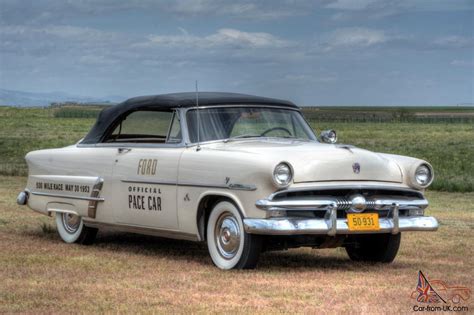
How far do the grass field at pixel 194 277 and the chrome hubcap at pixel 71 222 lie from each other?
0.69 ft

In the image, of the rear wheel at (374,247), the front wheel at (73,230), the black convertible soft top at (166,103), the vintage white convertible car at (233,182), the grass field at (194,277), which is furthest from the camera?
the front wheel at (73,230)

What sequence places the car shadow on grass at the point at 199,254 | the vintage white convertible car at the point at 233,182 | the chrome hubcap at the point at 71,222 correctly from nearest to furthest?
the vintage white convertible car at the point at 233,182, the car shadow on grass at the point at 199,254, the chrome hubcap at the point at 71,222

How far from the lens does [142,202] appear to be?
32.1 feet

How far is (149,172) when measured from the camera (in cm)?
969

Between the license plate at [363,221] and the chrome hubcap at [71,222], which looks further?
the chrome hubcap at [71,222]

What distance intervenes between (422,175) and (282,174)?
5.44 ft

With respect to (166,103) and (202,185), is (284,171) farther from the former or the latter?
(166,103)

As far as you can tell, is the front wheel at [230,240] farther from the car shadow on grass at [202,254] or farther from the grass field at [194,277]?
the car shadow on grass at [202,254]

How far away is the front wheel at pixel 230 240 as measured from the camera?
8.59m

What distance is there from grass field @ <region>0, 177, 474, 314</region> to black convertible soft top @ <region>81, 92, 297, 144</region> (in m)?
1.38

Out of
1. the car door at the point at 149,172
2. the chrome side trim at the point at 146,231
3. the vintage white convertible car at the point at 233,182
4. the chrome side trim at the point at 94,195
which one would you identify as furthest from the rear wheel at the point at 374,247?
the chrome side trim at the point at 94,195

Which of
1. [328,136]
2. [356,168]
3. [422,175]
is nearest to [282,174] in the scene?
[356,168]

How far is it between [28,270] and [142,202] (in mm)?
1547

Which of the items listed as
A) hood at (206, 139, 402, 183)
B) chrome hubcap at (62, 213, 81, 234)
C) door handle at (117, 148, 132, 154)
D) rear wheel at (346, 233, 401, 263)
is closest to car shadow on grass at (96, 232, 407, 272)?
rear wheel at (346, 233, 401, 263)
